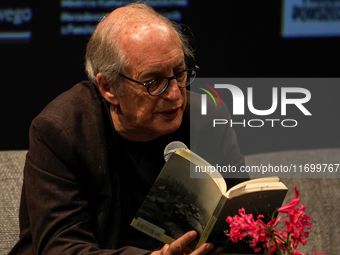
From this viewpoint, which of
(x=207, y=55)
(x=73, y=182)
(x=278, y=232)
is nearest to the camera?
(x=278, y=232)

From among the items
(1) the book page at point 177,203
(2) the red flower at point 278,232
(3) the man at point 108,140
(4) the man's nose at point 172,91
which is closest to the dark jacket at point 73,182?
(3) the man at point 108,140

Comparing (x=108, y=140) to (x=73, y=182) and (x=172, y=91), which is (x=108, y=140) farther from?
(x=172, y=91)

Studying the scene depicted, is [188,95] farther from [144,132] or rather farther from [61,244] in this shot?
[61,244]

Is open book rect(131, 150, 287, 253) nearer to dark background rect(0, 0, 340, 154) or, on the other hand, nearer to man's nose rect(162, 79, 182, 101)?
man's nose rect(162, 79, 182, 101)

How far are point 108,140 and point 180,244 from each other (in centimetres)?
55

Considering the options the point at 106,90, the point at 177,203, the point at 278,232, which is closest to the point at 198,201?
the point at 177,203

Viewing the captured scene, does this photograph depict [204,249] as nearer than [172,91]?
Yes

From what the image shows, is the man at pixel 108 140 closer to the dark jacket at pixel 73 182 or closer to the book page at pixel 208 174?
the dark jacket at pixel 73 182

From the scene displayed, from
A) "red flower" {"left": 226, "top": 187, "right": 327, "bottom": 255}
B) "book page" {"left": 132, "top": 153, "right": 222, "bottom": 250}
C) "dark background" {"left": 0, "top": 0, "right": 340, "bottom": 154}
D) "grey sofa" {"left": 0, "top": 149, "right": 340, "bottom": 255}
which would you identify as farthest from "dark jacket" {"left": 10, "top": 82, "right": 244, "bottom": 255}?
"dark background" {"left": 0, "top": 0, "right": 340, "bottom": 154}

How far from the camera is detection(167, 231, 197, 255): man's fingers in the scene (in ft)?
4.47

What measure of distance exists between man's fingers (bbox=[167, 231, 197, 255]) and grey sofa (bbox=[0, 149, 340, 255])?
1.06 metres

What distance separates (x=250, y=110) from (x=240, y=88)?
175 mm

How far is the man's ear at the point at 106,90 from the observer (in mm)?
1700

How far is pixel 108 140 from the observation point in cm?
172
